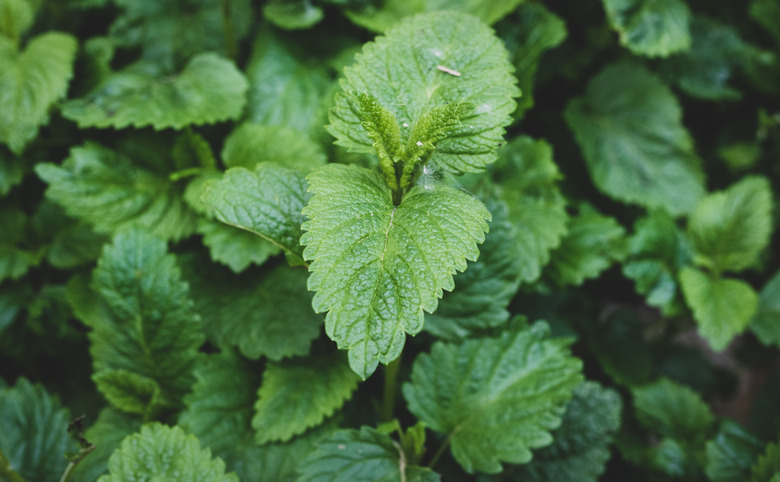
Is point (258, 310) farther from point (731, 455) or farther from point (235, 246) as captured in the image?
point (731, 455)

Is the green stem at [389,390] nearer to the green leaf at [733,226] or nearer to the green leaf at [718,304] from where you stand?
the green leaf at [718,304]

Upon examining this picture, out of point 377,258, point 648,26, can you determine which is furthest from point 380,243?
point 648,26

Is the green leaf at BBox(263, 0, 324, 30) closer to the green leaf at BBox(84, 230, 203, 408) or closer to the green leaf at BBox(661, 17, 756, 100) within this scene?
the green leaf at BBox(84, 230, 203, 408)

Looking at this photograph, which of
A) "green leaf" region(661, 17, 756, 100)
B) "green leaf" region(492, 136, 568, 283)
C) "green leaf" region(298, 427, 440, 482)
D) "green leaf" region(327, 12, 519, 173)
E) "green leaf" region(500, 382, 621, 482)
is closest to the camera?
"green leaf" region(327, 12, 519, 173)

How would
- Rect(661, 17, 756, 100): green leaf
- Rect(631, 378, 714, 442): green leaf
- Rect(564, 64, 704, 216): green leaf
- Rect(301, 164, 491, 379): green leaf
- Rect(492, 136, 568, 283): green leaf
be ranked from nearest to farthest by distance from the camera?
Rect(301, 164, 491, 379): green leaf
Rect(492, 136, 568, 283): green leaf
Rect(631, 378, 714, 442): green leaf
Rect(564, 64, 704, 216): green leaf
Rect(661, 17, 756, 100): green leaf

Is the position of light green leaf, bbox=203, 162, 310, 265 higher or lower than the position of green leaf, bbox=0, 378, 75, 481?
higher

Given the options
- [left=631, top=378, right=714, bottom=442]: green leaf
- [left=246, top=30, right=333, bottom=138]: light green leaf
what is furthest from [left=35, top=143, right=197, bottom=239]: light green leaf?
[left=631, top=378, right=714, bottom=442]: green leaf
